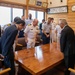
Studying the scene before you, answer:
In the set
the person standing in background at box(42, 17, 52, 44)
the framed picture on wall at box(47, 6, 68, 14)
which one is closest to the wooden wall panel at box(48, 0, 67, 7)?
the framed picture on wall at box(47, 6, 68, 14)

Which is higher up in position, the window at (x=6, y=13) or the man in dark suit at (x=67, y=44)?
the window at (x=6, y=13)

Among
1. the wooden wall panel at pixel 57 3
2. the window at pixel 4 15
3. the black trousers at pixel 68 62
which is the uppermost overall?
the wooden wall panel at pixel 57 3

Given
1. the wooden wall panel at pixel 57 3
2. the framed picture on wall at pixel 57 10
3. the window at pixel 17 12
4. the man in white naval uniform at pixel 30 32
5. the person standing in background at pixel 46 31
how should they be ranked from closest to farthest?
1. the man in white naval uniform at pixel 30 32
2. the person standing in background at pixel 46 31
3. the window at pixel 17 12
4. the framed picture on wall at pixel 57 10
5. the wooden wall panel at pixel 57 3

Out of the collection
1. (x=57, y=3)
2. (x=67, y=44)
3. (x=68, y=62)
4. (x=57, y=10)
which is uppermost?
(x=57, y=3)

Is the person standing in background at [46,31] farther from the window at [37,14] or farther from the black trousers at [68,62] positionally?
the window at [37,14]

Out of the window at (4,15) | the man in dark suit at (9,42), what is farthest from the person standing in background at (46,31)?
the man in dark suit at (9,42)

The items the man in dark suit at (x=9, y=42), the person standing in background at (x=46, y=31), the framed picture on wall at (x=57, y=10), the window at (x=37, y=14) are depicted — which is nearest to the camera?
the man in dark suit at (x=9, y=42)

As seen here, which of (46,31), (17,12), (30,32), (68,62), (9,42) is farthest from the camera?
(17,12)

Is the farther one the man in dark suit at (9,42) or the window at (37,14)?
the window at (37,14)

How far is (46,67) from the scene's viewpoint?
7.11ft

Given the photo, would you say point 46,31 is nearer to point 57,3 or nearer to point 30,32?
point 30,32

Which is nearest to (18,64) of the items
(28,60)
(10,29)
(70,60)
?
(28,60)

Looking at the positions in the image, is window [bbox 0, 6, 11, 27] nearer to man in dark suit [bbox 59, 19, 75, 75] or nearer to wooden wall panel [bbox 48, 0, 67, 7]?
wooden wall panel [bbox 48, 0, 67, 7]

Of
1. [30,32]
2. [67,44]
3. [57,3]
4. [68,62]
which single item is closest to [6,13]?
[30,32]
